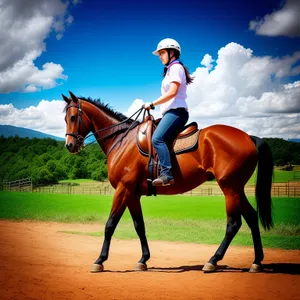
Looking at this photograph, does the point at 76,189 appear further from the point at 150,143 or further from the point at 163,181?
the point at 163,181

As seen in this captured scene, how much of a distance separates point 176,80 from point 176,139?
1.08 metres

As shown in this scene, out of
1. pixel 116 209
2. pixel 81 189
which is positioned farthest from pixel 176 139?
pixel 81 189

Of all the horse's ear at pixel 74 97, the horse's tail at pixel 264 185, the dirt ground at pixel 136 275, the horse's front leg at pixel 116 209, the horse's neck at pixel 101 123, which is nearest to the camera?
the dirt ground at pixel 136 275

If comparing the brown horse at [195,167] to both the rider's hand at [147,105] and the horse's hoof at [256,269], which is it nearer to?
the horse's hoof at [256,269]

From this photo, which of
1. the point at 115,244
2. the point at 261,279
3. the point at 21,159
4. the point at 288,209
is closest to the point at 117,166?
the point at 261,279

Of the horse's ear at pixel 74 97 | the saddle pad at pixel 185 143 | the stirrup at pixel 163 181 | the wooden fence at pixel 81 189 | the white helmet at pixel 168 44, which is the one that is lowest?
the wooden fence at pixel 81 189

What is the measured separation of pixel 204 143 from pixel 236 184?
92 centimetres

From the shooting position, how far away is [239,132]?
6078 millimetres

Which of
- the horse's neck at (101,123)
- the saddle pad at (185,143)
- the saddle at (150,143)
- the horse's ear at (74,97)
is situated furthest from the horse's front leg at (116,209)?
the horse's ear at (74,97)

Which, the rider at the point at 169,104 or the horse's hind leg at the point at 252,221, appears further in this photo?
the horse's hind leg at the point at 252,221

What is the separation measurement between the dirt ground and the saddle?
1.68 meters

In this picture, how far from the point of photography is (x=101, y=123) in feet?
22.7

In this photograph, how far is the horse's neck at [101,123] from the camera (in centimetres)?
686

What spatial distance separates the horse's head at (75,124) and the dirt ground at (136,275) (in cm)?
241
